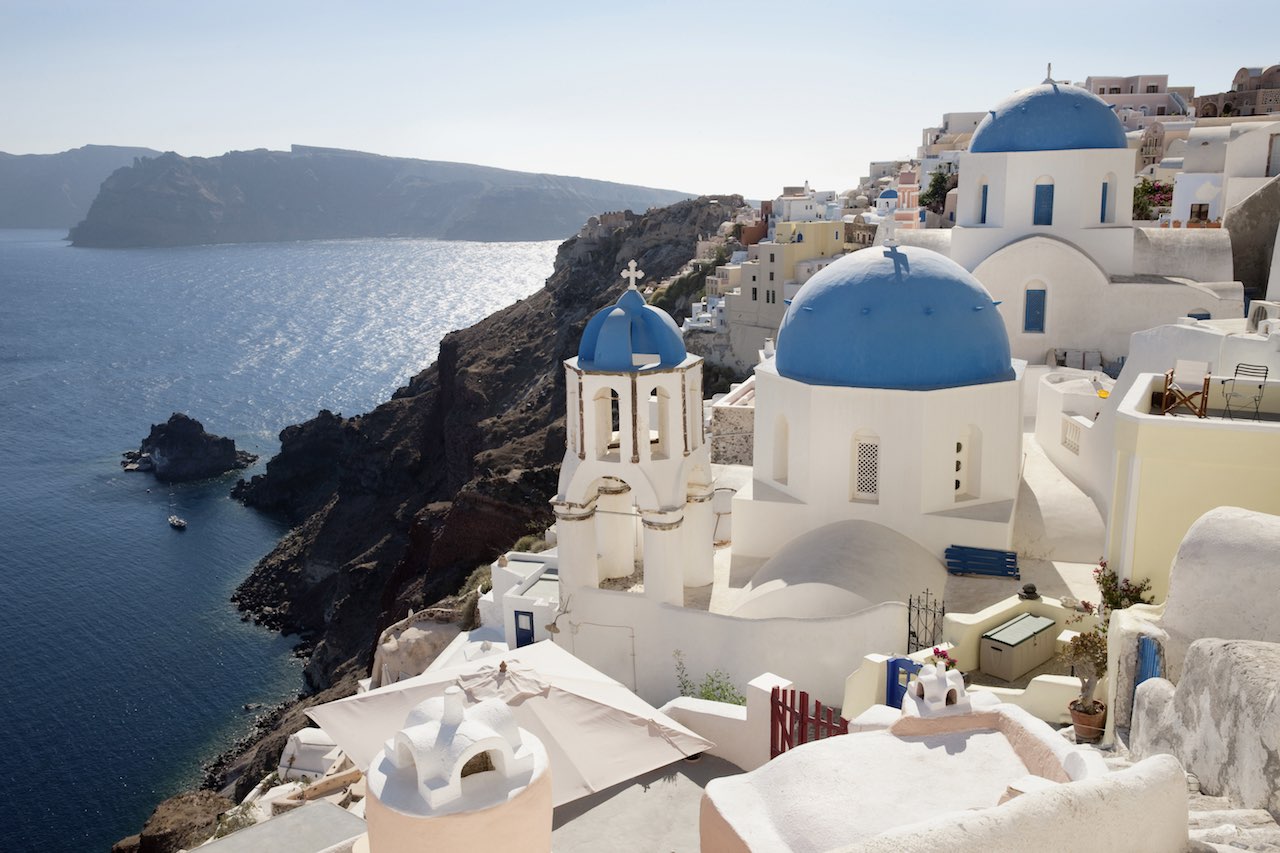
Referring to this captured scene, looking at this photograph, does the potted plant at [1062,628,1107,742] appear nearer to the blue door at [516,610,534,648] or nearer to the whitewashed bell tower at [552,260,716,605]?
the whitewashed bell tower at [552,260,716,605]

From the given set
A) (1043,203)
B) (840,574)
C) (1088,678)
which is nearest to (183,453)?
(1043,203)

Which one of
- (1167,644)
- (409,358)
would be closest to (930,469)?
(1167,644)

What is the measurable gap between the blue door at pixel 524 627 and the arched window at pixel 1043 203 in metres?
15.5

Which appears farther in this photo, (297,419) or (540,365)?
(297,419)

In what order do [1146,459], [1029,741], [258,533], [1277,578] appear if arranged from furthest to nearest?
1. [258,533]
2. [1146,459]
3. [1277,578]
4. [1029,741]

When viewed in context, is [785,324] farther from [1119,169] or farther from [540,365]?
[540,365]

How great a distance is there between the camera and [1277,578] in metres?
7.74

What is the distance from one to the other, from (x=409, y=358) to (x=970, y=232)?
100m

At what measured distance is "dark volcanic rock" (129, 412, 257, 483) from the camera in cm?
7231

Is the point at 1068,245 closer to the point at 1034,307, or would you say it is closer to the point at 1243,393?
the point at 1034,307

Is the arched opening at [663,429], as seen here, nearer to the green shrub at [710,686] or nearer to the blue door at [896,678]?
the green shrub at [710,686]

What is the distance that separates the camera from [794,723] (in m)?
11.2

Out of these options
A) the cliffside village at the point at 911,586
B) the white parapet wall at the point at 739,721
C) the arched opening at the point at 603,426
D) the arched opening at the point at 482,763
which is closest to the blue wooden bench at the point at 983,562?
the cliffside village at the point at 911,586

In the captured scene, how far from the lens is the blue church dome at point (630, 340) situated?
15.2m
